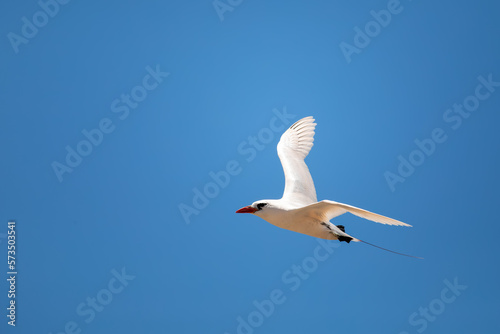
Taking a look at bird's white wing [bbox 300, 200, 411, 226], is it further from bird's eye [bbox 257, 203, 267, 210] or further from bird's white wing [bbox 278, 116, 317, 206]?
bird's white wing [bbox 278, 116, 317, 206]

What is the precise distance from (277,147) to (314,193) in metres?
1.10

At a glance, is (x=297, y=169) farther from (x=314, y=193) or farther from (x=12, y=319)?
(x=12, y=319)

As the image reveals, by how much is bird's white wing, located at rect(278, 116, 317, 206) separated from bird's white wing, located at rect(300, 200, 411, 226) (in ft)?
2.54

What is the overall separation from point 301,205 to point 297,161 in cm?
129

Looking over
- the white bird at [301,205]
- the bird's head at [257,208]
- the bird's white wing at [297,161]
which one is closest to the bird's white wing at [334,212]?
the white bird at [301,205]

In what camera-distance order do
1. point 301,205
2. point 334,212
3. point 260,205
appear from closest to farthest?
point 334,212 → point 260,205 → point 301,205

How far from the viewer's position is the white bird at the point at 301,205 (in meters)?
7.05

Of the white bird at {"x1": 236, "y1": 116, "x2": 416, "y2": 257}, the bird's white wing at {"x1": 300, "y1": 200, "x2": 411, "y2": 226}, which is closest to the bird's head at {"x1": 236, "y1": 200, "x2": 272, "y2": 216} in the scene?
the white bird at {"x1": 236, "y1": 116, "x2": 416, "y2": 257}

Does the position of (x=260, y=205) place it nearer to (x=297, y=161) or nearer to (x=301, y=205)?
(x=301, y=205)

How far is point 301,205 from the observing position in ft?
26.5

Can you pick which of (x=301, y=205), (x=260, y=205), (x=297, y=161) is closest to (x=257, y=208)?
(x=260, y=205)

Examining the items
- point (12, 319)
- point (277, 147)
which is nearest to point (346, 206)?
point (277, 147)

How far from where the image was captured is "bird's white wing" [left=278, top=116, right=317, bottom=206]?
28.1ft

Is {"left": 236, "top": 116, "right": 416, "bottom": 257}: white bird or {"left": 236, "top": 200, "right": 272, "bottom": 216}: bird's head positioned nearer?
{"left": 236, "top": 116, "right": 416, "bottom": 257}: white bird
